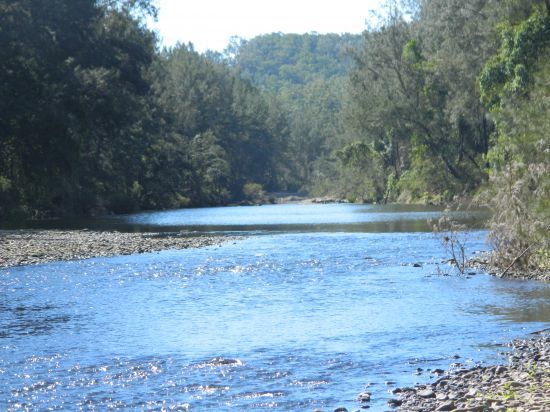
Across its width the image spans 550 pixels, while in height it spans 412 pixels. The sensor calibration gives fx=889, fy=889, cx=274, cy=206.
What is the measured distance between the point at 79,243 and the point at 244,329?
24.7 m

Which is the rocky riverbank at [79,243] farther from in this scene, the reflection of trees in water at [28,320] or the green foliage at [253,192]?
the green foliage at [253,192]

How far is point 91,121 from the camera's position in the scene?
66250 millimetres

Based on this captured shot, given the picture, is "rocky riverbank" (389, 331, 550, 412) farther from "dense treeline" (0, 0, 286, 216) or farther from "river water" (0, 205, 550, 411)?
"dense treeline" (0, 0, 286, 216)

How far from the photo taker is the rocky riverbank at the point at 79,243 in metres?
36.9

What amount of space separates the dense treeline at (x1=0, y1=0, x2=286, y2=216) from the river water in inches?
1009

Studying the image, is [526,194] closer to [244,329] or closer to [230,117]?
[244,329]

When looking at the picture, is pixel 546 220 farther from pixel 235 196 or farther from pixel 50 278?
pixel 235 196

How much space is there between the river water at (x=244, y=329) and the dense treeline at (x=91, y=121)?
25.6 m

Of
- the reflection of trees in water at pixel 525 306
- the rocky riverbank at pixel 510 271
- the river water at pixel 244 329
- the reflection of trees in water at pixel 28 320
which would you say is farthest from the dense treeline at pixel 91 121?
the reflection of trees in water at pixel 525 306

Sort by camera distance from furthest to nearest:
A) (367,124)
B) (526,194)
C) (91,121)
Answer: (367,124)
(91,121)
(526,194)

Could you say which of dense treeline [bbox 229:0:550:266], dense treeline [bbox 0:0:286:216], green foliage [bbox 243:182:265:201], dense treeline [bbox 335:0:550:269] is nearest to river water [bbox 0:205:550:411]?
dense treeline [bbox 229:0:550:266]

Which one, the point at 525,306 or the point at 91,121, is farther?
the point at 91,121

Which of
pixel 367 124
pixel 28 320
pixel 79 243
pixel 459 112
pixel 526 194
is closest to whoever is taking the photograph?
pixel 28 320

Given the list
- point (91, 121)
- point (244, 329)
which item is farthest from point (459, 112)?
point (244, 329)
